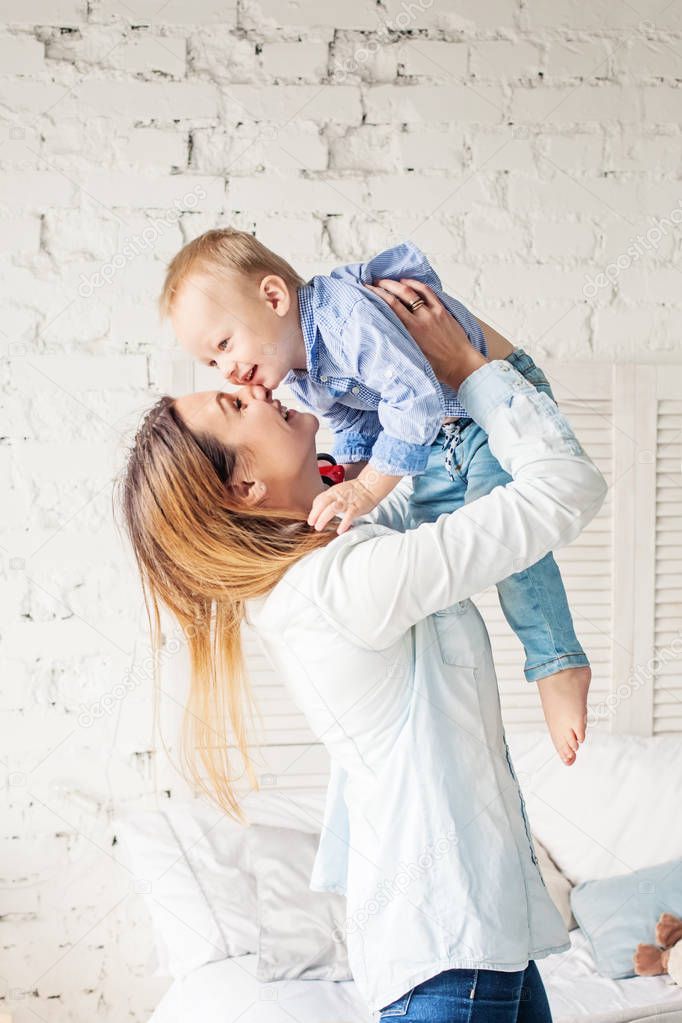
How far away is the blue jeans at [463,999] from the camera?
1.02 meters

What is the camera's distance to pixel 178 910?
224 cm

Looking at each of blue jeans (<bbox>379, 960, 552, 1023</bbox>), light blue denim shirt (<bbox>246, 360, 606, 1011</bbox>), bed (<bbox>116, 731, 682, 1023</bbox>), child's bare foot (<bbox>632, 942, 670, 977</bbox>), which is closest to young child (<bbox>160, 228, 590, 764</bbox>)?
light blue denim shirt (<bbox>246, 360, 606, 1011</bbox>)

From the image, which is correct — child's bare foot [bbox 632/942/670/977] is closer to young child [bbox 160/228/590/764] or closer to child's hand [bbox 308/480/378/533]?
young child [bbox 160/228/590/764]

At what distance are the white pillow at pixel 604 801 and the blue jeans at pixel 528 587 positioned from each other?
127cm

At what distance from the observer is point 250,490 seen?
120 cm

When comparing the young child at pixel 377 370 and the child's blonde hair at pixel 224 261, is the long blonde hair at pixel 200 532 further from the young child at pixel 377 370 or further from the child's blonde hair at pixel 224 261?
the child's blonde hair at pixel 224 261

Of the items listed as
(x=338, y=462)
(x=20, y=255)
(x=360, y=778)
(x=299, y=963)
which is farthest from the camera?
(x=20, y=255)

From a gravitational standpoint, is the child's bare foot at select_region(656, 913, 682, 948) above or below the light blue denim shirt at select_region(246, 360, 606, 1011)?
below

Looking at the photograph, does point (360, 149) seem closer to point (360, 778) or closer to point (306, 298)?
point (306, 298)

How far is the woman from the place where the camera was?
1021mm

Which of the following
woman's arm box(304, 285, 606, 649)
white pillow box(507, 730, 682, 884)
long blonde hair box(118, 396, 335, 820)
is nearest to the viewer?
woman's arm box(304, 285, 606, 649)

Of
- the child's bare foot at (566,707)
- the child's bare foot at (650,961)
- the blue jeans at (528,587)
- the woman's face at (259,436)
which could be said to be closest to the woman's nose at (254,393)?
the woman's face at (259,436)

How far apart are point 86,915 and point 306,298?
1907 mm

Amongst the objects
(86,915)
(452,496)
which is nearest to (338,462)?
(452,496)
